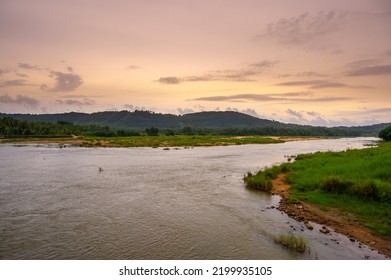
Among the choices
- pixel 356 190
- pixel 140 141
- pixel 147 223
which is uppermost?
pixel 140 141

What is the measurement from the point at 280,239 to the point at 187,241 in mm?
3361

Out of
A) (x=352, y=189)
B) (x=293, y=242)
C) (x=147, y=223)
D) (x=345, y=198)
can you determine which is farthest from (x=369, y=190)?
(x=147, y=223)

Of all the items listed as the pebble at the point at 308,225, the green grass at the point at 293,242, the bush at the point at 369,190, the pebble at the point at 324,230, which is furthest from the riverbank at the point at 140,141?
the green grass at the point at 293,242

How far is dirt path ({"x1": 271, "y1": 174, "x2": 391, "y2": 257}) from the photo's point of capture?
34.7 feet

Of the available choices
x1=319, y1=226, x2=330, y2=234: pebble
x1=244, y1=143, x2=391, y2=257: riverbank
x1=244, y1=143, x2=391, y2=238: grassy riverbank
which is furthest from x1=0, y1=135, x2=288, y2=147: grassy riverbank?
x1=319, y1=226, x2=330, y2=234: pebble

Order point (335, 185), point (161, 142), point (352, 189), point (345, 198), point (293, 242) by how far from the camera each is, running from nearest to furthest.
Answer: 1. point (293, 242)
2. point (345, 198)
3. point (352, 189)
4. point (335, 185)
5. point (161, 142)

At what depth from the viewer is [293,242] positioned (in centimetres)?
1045

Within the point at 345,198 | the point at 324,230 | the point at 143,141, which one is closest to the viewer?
the point at 324,230

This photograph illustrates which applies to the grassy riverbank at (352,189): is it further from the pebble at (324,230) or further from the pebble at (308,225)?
the pebble at (308,225)

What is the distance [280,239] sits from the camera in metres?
10.9

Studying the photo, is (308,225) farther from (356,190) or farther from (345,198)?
(356,190)

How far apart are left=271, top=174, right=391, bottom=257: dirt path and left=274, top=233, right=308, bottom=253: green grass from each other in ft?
6.26

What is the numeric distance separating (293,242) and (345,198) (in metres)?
6.48
